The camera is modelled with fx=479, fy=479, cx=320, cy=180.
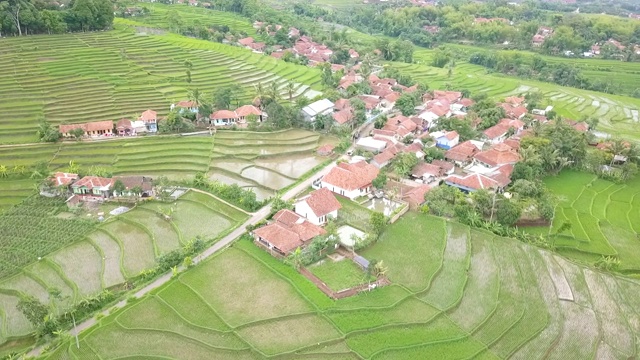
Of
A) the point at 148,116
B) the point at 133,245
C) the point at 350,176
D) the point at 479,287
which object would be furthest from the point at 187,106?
the point at 479,287

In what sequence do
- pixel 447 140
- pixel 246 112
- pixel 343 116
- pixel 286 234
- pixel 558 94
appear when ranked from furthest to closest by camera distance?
pixel 558 94
pixel 343 116
pixel 246 112
pixel 447 140
pixel 286 234

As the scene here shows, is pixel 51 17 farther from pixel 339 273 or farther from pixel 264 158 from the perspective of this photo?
pixel 339 273

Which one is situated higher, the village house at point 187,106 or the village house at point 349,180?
the village house at point 187,106

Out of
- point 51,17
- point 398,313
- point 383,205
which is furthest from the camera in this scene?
point 51,17

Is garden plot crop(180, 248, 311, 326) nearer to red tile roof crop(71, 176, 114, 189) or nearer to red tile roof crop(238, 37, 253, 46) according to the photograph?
red tile roof crop(71, 176, 114, 189)

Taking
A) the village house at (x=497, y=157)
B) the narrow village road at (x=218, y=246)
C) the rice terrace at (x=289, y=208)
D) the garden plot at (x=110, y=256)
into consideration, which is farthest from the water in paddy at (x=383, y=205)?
the garden plot at (x=110, y=256)

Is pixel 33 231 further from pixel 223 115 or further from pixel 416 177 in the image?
pixel 416 177

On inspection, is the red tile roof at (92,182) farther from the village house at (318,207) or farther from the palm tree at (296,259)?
the palm tree at (296,259)

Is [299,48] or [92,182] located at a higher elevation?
[299,48]

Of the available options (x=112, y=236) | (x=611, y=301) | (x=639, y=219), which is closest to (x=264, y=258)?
(x=112, y=236)
